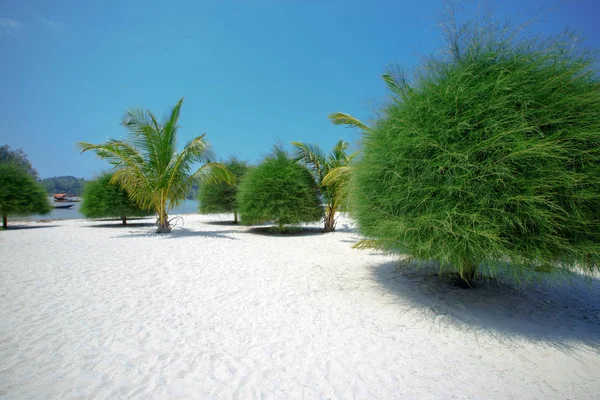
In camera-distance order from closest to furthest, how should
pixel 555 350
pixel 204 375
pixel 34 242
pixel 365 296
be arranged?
pixel 204 375 → pixel 555 350 → pixel 365 296 → pixel 34 242

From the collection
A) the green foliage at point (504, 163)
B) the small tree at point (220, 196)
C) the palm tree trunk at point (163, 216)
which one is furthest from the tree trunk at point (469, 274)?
the small tree at point (220, 196)

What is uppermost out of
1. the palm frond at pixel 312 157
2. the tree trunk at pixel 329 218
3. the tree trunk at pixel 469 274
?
the palm frond at pixel 312 157

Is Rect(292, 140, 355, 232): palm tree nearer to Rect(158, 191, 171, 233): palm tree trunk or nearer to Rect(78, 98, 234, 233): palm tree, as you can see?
Rect(78, 98, 234, 233): palm tree

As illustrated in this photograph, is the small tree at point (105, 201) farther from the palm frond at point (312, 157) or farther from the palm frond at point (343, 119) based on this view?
the palm frond at point (343, 119)

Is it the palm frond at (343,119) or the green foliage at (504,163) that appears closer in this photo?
the green foliage at (504,163)

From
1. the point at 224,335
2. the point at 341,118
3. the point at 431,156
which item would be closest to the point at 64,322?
the point at 224,335

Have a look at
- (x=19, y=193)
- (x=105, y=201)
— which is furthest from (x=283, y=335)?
(x=19, y=193)

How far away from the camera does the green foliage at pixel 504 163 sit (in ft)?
12.1

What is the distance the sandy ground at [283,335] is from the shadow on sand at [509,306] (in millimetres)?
30

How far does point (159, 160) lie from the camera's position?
479 inches

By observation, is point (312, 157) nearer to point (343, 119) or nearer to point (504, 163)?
point (343, 119)

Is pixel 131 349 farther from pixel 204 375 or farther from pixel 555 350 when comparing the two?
pixel 555 350

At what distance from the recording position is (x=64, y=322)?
376cm

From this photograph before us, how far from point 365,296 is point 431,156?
2.71m
